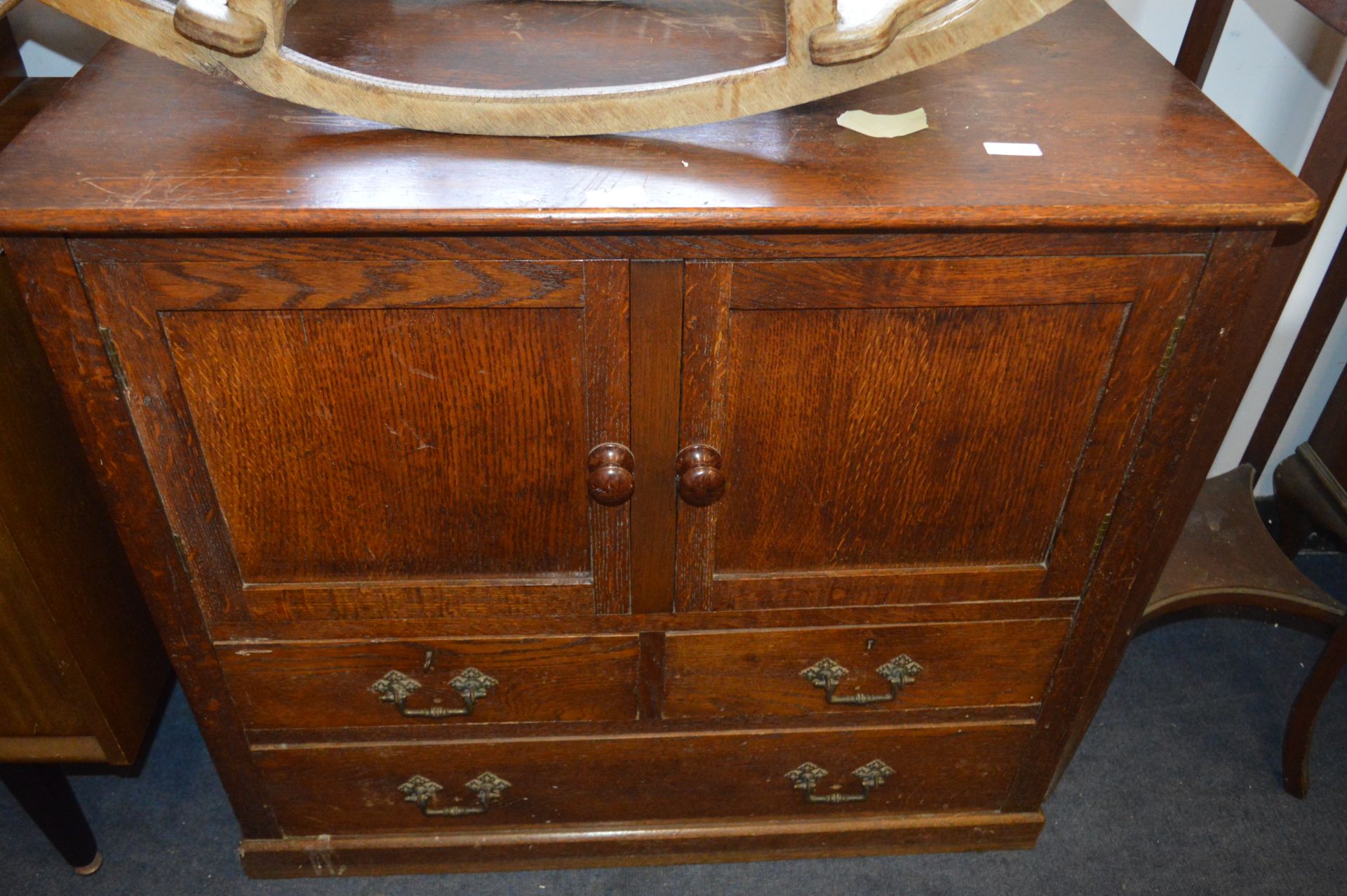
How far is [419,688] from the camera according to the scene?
1.23 meters

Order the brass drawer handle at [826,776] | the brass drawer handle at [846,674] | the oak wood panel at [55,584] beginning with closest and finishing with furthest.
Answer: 1. the oak wood panel at [55,584]
2. the brass drawer handle at [846,674]
3. the brass drawer handle at [826,776]

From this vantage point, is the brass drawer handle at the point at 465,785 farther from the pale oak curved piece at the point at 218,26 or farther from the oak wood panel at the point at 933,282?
the pale oak curved piece at the point at 218,26

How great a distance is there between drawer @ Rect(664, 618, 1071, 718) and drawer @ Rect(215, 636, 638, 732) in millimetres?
78

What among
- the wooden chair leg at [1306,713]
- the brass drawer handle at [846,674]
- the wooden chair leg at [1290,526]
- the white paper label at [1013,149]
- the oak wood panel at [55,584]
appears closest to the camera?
the white paper label at [1013,149]

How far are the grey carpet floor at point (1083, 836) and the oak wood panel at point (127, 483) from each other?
25cm

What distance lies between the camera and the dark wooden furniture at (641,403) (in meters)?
0.91

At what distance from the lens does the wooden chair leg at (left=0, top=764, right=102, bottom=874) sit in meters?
1.33

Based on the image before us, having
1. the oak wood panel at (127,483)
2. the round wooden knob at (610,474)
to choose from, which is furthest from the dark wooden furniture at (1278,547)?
the oak wood panel at (127,483)

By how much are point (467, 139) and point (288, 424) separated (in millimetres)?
318

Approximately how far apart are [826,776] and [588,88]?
901mm

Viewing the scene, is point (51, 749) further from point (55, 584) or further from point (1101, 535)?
point (1101, 535)

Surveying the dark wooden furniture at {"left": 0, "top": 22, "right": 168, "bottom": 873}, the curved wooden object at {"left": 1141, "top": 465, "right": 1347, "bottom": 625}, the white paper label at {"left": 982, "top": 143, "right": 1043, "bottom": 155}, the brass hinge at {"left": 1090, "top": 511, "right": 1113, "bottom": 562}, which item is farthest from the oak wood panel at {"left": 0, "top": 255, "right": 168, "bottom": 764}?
the curved wooden object at {"left": 1141, "top": 465, "right": 1347, "bottom": 625}

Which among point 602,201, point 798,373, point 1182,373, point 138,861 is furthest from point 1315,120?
point 138,861

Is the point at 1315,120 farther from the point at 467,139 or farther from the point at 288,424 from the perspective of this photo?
the point at 288,424
